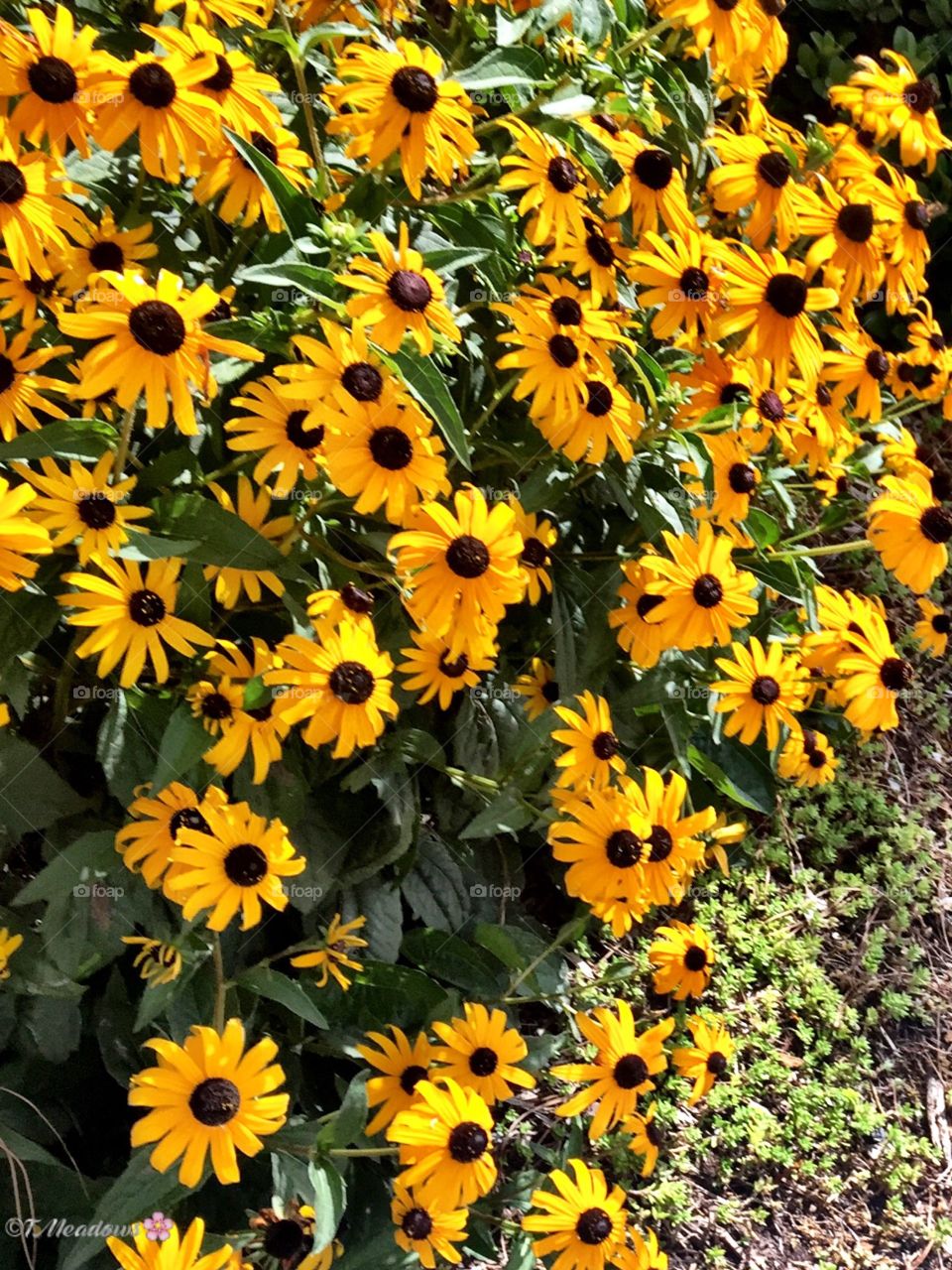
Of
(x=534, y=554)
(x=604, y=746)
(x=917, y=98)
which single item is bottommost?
(x=604, y=746)

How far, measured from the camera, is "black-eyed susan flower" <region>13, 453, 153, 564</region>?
119 centimetres

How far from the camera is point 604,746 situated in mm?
1534

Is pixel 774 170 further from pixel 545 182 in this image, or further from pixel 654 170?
pixel 545 182

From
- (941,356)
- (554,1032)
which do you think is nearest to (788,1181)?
(554,1032)

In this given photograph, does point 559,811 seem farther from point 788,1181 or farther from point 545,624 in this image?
point 788,1181

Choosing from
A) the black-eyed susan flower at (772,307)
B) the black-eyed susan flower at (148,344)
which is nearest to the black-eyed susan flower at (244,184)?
the black-eyed susan flower at (148,344)

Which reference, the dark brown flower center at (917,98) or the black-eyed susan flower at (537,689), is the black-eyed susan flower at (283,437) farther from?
the dark brown flower center at (917,98)

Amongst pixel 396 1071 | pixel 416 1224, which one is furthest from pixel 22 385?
pixel 416 1224

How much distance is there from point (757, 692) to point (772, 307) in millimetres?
623

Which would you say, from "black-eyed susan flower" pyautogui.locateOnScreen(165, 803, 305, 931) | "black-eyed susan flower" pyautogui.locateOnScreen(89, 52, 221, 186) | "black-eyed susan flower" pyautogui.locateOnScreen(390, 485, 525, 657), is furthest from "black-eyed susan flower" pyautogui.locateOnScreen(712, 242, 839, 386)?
"black-eyed susan flower" pyautogui.locateOnScreen(165, 803, 305, 931)

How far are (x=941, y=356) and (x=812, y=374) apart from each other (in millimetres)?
810

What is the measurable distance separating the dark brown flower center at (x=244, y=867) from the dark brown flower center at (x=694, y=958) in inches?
34.8

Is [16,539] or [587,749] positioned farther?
[587,749]

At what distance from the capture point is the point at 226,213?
132 cm
